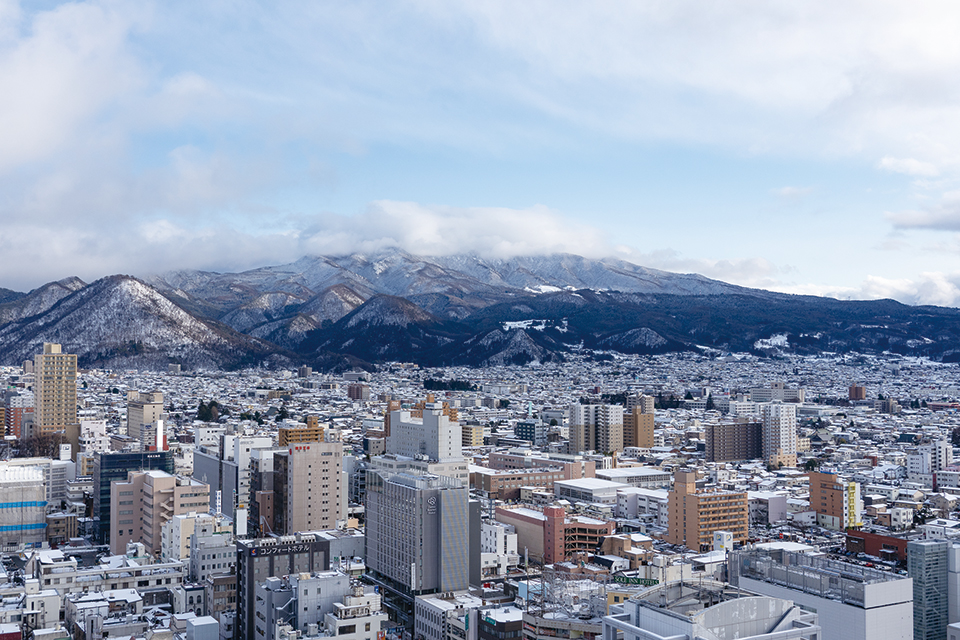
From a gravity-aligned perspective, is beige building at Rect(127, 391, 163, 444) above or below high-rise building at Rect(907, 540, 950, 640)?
above

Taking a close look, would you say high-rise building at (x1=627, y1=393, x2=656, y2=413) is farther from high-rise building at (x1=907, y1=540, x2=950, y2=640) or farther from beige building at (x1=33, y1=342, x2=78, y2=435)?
high-rise building at (x1=907, y1=540, x2=950, y2=640)

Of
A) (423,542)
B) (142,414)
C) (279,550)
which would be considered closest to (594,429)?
(142,414)

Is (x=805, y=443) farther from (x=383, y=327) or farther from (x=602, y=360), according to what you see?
(x=383, y=327)

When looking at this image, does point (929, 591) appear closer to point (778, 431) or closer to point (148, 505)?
point (148, 505)

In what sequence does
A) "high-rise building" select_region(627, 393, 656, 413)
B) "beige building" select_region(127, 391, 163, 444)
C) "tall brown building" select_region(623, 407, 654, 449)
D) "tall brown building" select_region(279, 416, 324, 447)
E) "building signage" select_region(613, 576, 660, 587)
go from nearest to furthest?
"building signage" select_region(613, 576, 660, 587)
"tall brown building" select_region(279, 416, 324, 447)
"beige building" select_region(127, 391, 163, 444)
"tall brown building" select_region(623, 407, 654, 449)
"high-rise building" select_region(627, 393, 656, 413)

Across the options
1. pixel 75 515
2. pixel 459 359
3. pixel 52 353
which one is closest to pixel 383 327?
pixel 459 359

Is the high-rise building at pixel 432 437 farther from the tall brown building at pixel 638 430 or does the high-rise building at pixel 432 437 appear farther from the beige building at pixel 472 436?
the tall brown building at pixel 638 430

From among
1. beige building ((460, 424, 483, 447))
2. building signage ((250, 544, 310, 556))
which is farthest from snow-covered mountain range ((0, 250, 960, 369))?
building signage ((250, 544, 310, 556))

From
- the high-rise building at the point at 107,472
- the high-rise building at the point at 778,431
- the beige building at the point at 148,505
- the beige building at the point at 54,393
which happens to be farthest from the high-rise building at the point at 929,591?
the beige building at the point at 54,393
